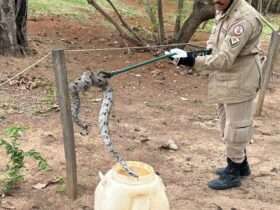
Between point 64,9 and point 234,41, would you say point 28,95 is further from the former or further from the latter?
point 64,9

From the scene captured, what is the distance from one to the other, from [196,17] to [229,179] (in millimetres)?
3864

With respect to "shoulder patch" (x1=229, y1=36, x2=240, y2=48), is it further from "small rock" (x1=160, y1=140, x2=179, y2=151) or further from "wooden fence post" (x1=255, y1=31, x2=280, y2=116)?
"wooden fence post" (x1=255, y1=31, x2=280, y2=116)

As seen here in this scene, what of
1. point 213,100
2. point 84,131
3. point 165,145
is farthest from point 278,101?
point 84,131

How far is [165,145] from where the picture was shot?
4492 millimetres

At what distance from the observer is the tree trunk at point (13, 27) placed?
6.26 meters

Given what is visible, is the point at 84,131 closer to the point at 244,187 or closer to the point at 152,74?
the point at 244,187

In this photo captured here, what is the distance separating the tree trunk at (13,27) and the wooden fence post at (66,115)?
3.29 metres

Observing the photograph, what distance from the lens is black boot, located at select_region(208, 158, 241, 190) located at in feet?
12.5

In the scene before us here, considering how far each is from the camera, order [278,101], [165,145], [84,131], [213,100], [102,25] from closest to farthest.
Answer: [84,131] < [213,100] < [165,145] < [278,101] < [102,25]

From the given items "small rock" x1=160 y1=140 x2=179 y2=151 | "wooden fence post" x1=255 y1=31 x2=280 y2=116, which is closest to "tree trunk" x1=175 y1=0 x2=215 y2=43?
"wooden fence post" x1=255 y1=31 x2=280 y2=116

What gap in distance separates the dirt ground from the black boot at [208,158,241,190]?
44 millimetres

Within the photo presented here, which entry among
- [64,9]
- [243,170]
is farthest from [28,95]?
[64,9]

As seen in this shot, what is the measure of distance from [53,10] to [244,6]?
6.63 metres

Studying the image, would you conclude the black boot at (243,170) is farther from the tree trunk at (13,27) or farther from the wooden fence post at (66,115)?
the tree trunk at (13,27)
